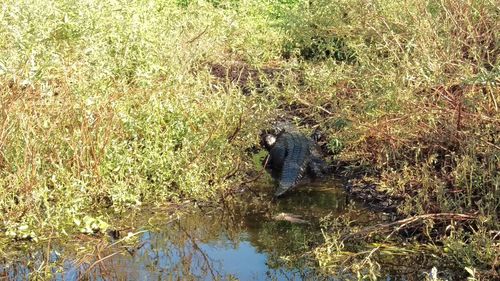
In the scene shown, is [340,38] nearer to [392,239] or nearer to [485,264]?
[392,239]

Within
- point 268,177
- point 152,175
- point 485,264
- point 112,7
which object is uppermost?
point 112,7

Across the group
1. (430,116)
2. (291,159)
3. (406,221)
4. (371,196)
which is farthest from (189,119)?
(406,221)

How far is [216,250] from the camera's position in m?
5.77

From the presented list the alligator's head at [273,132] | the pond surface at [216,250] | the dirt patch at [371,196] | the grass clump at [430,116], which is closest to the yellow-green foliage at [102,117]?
the pond surface at [216,250]

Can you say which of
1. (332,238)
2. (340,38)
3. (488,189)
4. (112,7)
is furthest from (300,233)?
(340,38)

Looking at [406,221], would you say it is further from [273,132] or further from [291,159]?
[273,132]

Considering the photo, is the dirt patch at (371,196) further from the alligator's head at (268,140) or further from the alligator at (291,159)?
the alligator's head at (268,140)

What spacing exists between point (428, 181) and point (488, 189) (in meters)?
0.51

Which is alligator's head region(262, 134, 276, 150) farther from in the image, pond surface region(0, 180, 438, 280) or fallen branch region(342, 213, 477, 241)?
fallen branch region(342, 213, 477, 241)

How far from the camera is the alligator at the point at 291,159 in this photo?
7586 millimetres

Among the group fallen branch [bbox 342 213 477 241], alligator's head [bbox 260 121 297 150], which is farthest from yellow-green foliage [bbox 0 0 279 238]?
fallen branch [bbox 342 213 477 241]

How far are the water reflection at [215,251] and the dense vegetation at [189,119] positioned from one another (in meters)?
0.30

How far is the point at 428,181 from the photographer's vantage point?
239 inches

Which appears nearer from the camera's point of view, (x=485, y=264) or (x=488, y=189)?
(x=485, y=264)
